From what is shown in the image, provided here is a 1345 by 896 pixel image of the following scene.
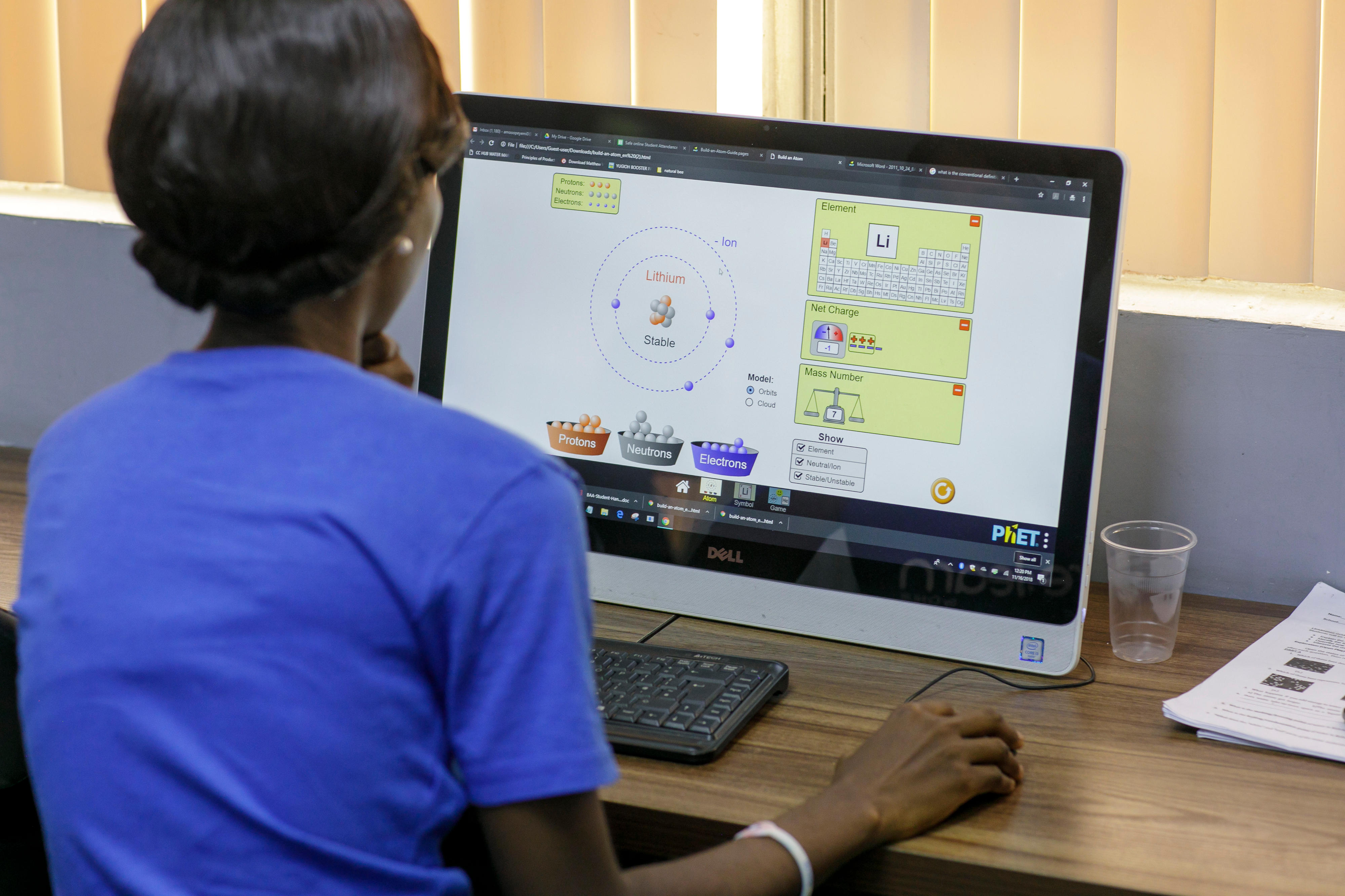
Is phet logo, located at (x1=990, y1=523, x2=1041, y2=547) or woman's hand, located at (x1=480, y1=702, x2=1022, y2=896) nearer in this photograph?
woman's hand, located at (x1=480, y1=702, x2=1022, y2=896)

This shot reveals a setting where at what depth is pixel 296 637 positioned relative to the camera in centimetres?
61

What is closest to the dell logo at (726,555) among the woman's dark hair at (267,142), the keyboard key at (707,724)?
the keyboard key at (707,724)

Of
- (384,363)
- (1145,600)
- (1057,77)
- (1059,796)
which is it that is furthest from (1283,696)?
(384,363)

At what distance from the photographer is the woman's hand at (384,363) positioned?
41.0 inches

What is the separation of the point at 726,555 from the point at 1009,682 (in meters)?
0.28

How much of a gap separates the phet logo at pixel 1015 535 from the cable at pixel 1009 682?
0.12 meters

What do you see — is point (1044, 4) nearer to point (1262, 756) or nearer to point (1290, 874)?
point (1262, 756)

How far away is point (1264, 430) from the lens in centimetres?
127

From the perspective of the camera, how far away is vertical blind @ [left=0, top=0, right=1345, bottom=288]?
4.18 ft

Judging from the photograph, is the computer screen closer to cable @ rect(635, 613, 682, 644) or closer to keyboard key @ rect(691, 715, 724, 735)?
cable @ rect(635, 613, 682, 644)

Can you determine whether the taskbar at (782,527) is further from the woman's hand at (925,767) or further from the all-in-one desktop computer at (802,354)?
the woman's hand at (925,767)

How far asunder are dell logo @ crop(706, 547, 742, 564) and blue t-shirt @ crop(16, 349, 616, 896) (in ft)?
1.70

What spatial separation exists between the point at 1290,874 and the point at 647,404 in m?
0.66

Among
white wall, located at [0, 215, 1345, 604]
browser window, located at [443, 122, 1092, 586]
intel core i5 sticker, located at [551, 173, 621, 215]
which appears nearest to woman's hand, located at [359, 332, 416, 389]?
browser window, located at [443, 122, 1092, 586]
